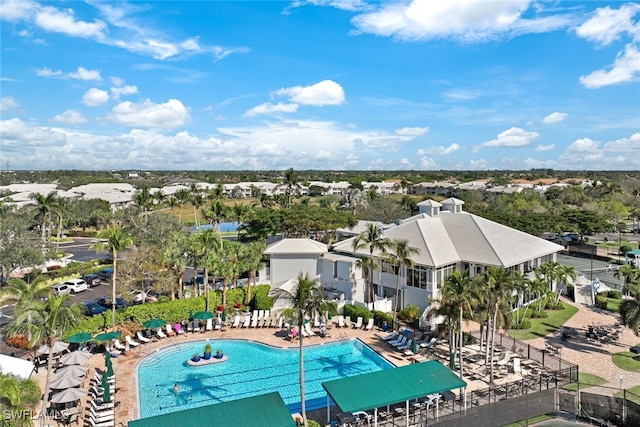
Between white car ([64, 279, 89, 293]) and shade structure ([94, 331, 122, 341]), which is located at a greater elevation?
shade structure ([94, 331, 122, 341])

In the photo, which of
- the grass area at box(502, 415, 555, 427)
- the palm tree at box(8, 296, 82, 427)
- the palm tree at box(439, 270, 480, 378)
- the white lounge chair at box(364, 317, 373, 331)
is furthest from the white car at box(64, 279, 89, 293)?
the grass area at box(502, 415, 555, 427)

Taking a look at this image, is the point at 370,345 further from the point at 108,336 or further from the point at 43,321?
the point at 43,321

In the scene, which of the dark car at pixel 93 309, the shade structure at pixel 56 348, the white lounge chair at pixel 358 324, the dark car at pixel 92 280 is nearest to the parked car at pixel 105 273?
the dark car at pixel 92 280

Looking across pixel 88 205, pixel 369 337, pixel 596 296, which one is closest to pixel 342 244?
pixel 369 337

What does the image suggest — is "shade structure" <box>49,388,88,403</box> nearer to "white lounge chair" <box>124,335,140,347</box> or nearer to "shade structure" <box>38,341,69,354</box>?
"shade structure" <box>38,341,69,354</box>

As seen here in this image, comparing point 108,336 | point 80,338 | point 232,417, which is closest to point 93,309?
point 80,338

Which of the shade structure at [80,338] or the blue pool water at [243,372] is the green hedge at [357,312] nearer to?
the blue pool water at [243,372]
